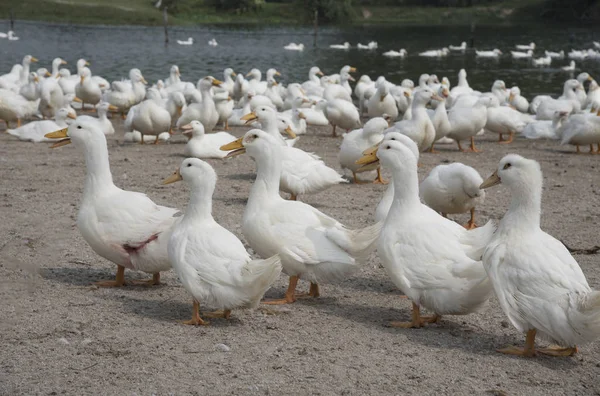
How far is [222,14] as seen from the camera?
68.0 meters

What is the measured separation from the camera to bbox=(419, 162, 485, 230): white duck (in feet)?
26.9

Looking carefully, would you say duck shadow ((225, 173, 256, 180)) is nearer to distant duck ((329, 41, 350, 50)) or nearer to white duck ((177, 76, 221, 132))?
white duck ((177, 76, 221, 132))

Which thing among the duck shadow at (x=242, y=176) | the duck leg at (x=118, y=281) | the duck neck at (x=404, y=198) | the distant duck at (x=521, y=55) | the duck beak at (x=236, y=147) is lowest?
the distant duck at (x=521, y=55)

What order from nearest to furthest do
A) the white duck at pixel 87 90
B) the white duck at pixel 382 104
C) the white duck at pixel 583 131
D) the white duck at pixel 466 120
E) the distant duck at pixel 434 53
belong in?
the white duck at pixel 583 131, the white duck at pixel 466 120, the white duck at pixel 382 104, the white duck at pixel 87 90, the distant duck at pixel 434 53

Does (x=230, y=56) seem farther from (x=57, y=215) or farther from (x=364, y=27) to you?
(x=57, y=215)

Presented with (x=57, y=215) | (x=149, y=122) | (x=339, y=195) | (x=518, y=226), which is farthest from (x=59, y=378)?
A: (x=149, y=122)

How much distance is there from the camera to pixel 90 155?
22.1 ft

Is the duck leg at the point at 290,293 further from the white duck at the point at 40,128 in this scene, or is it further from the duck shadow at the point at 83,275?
the white duck at the point at 40,128

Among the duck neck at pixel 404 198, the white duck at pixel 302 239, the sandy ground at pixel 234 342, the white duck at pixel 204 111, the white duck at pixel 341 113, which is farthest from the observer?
the white duck at pixel 341 113

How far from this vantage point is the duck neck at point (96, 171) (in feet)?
21.8

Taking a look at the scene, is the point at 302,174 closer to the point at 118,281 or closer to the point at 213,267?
the point at 118,281

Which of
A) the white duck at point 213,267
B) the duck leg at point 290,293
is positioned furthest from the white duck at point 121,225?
the duck leg at point 290,293

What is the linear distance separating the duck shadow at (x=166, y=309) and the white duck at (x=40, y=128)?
8688mm

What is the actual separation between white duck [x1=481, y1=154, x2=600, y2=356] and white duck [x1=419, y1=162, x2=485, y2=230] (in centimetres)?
260
